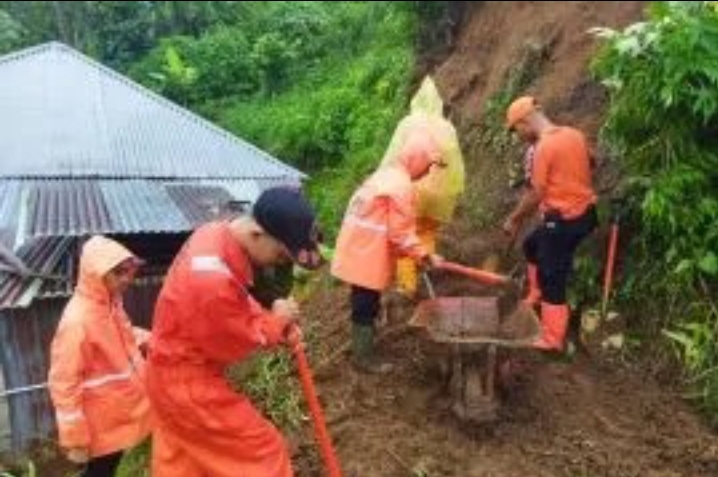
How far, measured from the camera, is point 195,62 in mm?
18094

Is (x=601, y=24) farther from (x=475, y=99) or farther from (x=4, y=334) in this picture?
(x=4, y=334)

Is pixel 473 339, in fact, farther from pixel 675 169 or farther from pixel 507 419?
pixel 675 169

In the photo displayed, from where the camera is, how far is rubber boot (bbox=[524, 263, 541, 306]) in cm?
750

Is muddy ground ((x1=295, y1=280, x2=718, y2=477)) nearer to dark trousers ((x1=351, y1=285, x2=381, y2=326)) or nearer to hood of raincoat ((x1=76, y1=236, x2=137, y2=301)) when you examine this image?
dark trousers ((x1=351, y1=285, x2=381, y2=326))

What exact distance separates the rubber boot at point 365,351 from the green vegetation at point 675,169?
1.90 m

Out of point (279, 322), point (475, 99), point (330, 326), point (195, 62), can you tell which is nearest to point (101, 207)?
point (330, 326)

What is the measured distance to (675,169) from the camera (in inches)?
287

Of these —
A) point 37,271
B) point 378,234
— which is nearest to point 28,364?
point 37,271

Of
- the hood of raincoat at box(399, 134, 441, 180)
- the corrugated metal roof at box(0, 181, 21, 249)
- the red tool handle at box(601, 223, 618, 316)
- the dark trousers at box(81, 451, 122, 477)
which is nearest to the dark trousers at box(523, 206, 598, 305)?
the red tool handle at box(601, 223, 618, 316)

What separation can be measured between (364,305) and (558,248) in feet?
4.49

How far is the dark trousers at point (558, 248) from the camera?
709 cm

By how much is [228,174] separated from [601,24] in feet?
13.8

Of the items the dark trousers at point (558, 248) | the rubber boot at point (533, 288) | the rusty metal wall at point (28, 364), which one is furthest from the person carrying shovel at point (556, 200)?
the rusty metal wall at point (28, 364)

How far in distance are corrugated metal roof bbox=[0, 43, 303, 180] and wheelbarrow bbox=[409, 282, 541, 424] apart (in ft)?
16.3
